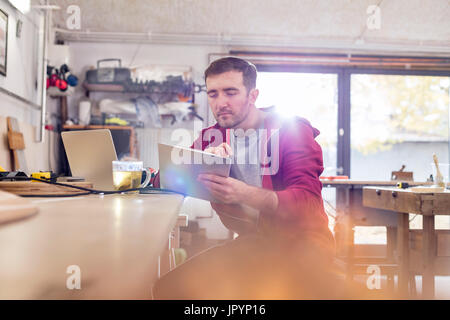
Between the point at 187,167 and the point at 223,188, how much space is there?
0.14m

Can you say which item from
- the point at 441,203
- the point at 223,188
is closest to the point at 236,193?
the point at 223,188

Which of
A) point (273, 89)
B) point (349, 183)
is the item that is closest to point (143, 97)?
point (273, 89)

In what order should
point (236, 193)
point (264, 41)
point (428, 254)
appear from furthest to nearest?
point (264, 41)
point (428, 254)
point (236, 193)

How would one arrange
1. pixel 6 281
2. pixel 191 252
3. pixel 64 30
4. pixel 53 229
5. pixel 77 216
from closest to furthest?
pixel 6 281 → pixel 53 229 → pixel 77 216 → pixel 191 252 → pixel 64 30

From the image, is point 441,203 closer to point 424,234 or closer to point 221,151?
point 424,234

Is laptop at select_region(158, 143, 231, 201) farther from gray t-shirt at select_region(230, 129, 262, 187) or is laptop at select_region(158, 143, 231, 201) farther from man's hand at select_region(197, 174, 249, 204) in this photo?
gray t-shirt at select_region(230, 129, 262, 187)

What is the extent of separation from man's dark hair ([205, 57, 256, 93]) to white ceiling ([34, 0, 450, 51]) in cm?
239

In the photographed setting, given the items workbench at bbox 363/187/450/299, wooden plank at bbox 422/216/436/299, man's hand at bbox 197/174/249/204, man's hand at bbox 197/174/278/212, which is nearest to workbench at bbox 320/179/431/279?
workbench at bbox 363/187/450/299

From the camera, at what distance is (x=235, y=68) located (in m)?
1.59

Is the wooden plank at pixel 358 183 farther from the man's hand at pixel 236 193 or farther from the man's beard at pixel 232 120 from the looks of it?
the man's hand at pixel 236 193

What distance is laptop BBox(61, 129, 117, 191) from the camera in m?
1.21

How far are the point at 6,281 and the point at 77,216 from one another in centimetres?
29

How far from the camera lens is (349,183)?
3.19 meters

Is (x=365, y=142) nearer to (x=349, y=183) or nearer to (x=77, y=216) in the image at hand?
(x=349, y=183)
